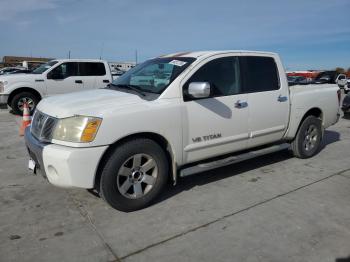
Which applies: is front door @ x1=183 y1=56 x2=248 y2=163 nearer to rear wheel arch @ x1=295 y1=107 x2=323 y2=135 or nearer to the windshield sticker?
the windshield sticker

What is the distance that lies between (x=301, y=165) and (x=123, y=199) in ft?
10.00

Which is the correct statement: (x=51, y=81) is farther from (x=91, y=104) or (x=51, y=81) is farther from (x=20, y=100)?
(x=91, y=104)

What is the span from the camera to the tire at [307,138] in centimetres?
530

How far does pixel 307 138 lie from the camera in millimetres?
5496

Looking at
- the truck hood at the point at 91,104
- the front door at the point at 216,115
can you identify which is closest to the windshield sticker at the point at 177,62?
the front door at the point at 216,115

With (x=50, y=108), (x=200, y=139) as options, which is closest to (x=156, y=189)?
(x=200, y=139)

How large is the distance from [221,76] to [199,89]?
0.75 metres

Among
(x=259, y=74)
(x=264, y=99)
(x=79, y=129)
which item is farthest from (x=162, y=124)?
(x=259, y=74)

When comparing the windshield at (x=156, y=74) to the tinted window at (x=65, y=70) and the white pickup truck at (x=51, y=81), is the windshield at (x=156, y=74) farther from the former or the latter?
the tinted window at (x=65, y=70)

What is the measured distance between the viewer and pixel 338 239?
3.02 metres

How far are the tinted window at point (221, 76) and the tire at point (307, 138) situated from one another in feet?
5.39

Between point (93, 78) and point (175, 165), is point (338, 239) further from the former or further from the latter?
point (93, 78)

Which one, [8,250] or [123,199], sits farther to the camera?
[123,199]

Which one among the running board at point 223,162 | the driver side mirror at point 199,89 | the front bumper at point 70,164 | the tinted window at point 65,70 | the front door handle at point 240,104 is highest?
the tinted window at point 65,70
